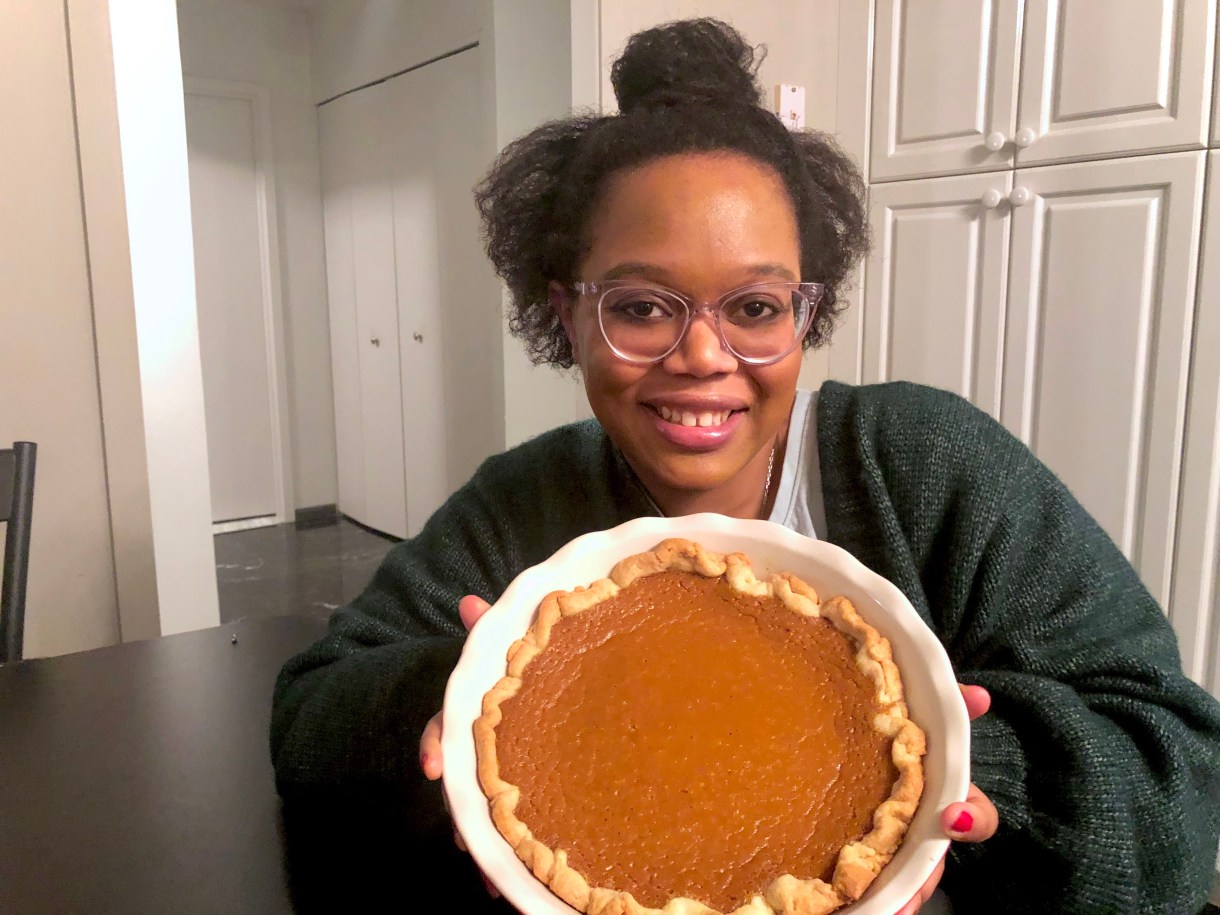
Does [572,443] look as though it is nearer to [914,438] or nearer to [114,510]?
[914,438]

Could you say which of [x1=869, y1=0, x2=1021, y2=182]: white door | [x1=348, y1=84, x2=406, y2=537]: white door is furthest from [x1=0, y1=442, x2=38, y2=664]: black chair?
[x1=348, y1=84, x2=406, y2=537]: white door

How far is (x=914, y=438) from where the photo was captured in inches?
38.8

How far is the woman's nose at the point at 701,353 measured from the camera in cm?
87

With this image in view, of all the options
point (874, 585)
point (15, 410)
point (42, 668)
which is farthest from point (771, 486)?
point (15, 410)

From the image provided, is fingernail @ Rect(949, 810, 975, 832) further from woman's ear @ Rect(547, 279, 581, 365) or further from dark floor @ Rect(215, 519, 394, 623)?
dark floor @ Rect(215, 519, 394, 623)

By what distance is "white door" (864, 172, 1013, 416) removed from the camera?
226 cm

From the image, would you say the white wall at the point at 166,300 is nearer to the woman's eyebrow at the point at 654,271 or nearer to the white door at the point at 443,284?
the woman's eyebrow at the point at 654,271

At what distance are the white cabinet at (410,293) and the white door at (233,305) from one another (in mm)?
375

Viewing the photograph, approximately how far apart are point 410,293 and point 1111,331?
10.1 ft

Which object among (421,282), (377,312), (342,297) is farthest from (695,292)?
(342,297)

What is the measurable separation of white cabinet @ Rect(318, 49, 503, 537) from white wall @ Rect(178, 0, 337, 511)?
0.08 metres

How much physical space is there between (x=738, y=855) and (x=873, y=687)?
0.52ft

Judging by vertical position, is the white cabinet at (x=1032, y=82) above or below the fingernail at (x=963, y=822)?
above

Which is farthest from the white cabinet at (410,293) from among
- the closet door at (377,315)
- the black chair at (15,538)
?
the black chair at (15,538)
